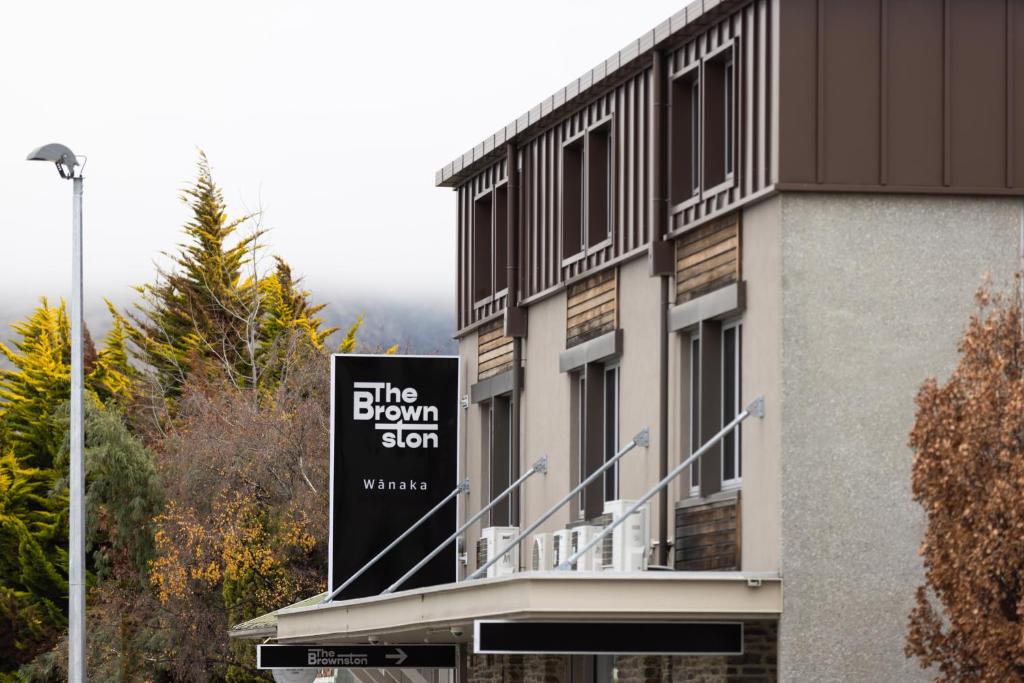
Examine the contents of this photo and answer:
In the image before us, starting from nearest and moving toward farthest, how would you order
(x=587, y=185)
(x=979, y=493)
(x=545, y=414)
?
1. (x=979, y=493)
2. (x=587, y=185)
3. (x=545, y=414)

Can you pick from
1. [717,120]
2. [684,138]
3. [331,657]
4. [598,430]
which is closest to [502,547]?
[598,430]

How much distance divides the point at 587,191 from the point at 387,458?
6.01m

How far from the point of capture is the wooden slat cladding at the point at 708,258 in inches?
792

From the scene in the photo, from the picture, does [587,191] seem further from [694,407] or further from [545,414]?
[694,407]

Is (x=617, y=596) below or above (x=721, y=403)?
below

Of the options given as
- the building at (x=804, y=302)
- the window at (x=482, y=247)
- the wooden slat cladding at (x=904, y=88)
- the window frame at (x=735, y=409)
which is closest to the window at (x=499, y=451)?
the window at (x=482, y=247)

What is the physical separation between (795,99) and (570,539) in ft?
21.7

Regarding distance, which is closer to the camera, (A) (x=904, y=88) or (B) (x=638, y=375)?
(A) (x=904, y=88)

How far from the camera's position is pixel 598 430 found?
24922 mm

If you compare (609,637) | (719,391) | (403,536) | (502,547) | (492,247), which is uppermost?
(492,247)

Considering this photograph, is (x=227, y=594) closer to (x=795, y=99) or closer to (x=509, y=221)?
(x=509, y=221)

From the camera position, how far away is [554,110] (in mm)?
25938

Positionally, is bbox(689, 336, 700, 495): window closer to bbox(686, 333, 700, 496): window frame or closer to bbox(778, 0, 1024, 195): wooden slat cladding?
bbox(686, 333, 700, 496): window frame

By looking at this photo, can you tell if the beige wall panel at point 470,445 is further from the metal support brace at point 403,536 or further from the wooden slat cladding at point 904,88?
the wooden slat cladding at point 904,88
